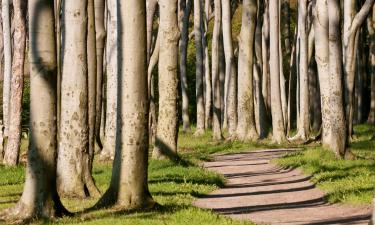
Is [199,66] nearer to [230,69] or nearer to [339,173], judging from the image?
[230,69]

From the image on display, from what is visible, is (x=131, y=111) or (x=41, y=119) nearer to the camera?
(x=41, y=119)

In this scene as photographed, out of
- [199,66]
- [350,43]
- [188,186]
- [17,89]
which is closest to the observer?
[188,186]

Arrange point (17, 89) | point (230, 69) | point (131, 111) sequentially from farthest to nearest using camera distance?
1. point (230, 69)
2. point (17, 89)
3. point (131, 111)

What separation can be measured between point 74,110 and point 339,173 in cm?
555

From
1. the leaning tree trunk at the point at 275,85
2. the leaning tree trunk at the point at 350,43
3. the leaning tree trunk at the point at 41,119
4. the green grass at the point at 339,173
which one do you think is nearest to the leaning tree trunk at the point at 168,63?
the green grass at the point at 339,173

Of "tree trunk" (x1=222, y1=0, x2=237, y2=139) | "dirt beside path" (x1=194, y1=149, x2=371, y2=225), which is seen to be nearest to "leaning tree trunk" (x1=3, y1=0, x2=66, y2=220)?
"dirt beside path" (x1=194, y1=149, x2=371, y2=225)

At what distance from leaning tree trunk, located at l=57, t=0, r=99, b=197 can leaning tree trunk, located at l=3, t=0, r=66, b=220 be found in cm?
169

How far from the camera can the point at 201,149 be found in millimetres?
26547

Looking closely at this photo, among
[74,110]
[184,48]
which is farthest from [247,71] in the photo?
[74,110]

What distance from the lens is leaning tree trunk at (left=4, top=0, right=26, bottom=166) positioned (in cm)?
1952

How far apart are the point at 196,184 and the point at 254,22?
12.7 meters

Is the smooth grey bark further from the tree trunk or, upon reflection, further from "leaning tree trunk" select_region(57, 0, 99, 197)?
"leaning tree trunk" select_region(57, 0, 99, 197)

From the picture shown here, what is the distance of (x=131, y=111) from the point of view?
10766 mm

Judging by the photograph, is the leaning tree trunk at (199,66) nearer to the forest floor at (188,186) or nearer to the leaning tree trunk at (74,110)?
the forest floor at (188,186)
